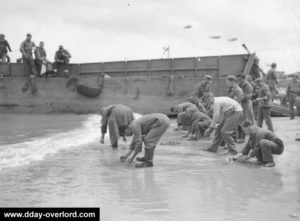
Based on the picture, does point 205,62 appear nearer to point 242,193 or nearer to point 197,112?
point 197,112

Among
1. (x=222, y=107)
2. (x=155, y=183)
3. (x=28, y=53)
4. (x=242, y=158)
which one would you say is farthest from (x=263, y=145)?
(x=28, y=53)

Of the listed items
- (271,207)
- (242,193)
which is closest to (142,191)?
(242,193)

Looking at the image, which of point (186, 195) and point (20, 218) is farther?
point (186, 195)

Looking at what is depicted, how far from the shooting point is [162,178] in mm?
7508

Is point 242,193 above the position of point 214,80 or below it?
below

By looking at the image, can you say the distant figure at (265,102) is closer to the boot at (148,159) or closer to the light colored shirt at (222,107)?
the light colored shirt at (222,107)

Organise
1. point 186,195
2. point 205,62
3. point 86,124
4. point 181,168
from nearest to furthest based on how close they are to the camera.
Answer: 1. point 186,195
2. point 181,168
3. point 86,124
4. point 205,62

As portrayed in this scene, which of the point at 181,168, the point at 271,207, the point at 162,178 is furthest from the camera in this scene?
the point at 181,168

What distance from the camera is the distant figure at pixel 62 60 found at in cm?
2320

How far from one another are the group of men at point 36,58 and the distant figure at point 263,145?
15050 millimetres

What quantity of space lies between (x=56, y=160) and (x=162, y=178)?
112 inches

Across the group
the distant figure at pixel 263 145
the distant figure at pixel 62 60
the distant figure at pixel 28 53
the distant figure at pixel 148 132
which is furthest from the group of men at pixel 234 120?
the distant figure at pixel 62 60

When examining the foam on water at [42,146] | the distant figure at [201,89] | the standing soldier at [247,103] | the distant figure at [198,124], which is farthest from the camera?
the distant figure at [201,89]

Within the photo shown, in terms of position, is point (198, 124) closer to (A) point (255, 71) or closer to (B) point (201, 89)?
(B) point (201, 89)
